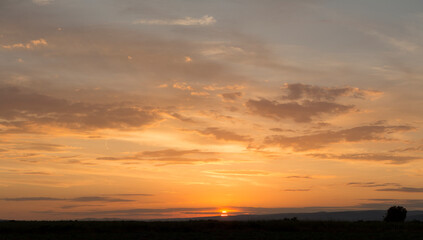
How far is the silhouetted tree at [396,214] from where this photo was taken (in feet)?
392

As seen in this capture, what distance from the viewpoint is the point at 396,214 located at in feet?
395
